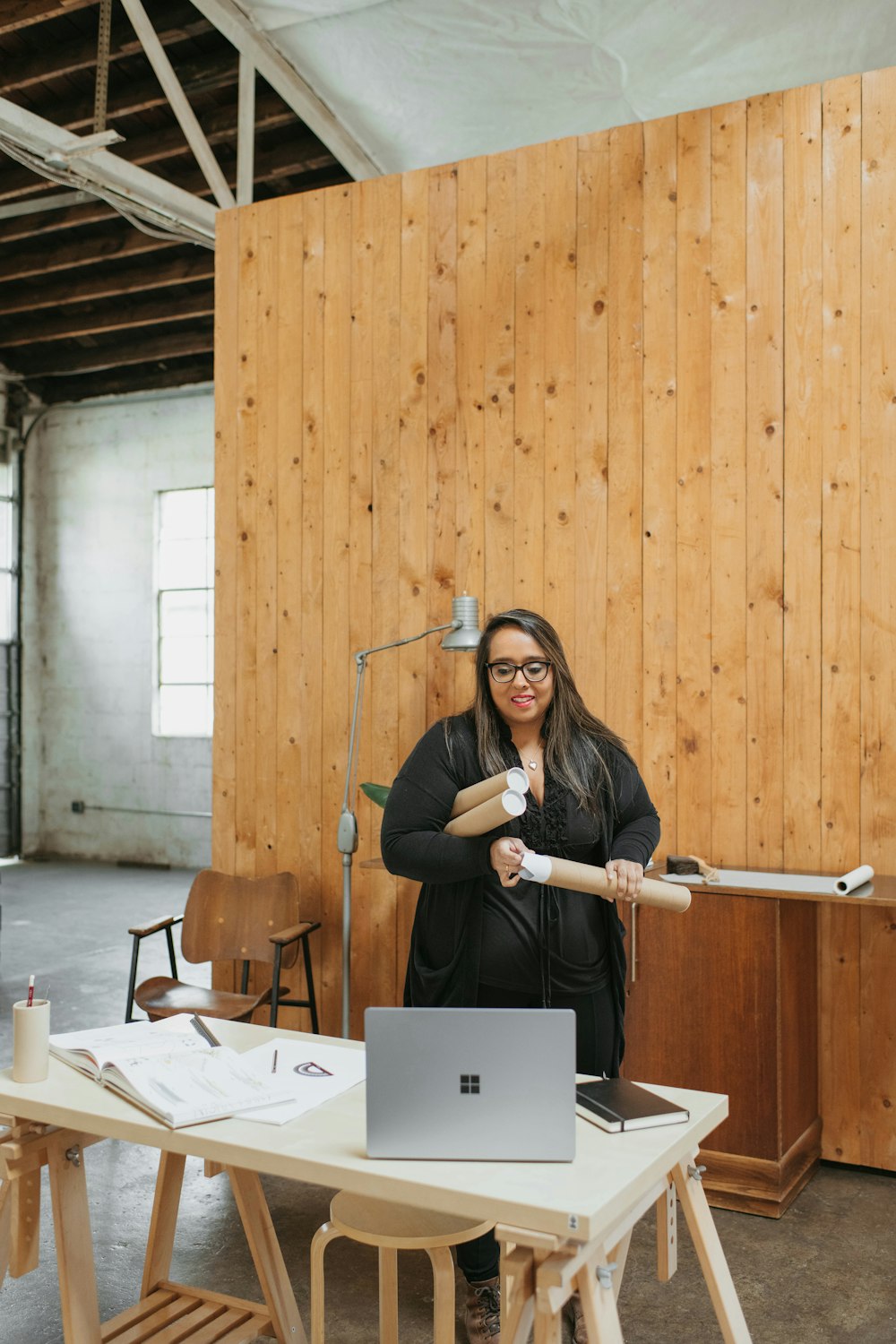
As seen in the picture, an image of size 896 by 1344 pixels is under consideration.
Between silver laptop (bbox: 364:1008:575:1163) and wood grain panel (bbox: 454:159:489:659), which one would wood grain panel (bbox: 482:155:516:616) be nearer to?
wood grain panel (bbox: 454:159:489:659)

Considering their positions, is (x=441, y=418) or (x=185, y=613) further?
(x=185, y=613)

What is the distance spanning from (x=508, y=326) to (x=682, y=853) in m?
1.88

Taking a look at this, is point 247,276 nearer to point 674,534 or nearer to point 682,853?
point 674,534

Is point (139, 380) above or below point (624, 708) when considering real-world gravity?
above

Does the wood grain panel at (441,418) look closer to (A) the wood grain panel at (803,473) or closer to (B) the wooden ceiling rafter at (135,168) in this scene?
(A) the wood grain panel at (803,473)

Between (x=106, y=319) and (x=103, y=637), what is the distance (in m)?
2.70

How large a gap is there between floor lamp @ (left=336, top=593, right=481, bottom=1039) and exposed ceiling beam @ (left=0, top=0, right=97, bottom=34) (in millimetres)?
3416

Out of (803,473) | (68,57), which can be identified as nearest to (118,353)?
(68,57)

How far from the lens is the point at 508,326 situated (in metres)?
3.93

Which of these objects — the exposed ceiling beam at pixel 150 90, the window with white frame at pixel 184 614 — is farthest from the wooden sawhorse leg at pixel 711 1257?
the window with white frame at pixel 184 614

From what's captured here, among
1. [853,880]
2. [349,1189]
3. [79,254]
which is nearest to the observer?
[349,1189]

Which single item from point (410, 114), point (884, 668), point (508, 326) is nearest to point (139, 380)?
point (410, 114)

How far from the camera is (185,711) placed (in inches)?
378

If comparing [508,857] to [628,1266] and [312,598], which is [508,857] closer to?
[628,1266]
